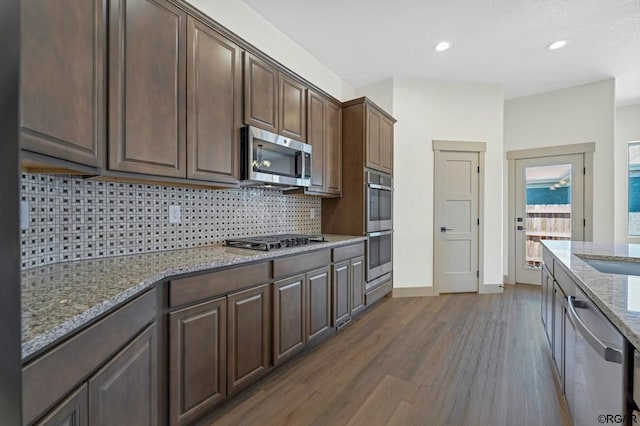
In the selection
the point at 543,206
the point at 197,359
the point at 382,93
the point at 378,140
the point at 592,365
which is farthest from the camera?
the point at 543,206

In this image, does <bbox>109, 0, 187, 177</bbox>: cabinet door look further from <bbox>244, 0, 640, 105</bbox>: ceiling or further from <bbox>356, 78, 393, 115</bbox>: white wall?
<bbox>356, 78, 393, 115</bbox>: white wall

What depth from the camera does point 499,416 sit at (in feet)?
5.67

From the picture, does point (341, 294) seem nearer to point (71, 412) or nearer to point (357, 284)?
point (357, 284)

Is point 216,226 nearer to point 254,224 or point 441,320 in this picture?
point 254,224

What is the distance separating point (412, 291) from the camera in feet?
13.5

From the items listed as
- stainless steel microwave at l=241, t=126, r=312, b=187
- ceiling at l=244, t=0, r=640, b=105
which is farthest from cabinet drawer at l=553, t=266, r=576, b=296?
ceiling at l=244, t=0, r=640, b=105

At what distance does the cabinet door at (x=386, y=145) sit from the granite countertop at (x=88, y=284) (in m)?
2.25

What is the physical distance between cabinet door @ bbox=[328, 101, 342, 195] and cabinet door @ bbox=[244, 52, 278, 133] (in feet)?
2.84

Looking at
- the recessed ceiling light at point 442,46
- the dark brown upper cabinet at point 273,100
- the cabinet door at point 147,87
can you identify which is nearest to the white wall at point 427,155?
the recessed ceiling light at point 442,46

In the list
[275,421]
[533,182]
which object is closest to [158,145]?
[275,421]

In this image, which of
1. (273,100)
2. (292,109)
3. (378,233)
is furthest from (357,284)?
(273,100)

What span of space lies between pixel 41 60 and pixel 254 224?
1.86 m

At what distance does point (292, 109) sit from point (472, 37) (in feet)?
7.06

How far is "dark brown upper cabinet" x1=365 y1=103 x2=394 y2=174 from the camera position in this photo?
3438 millimetres
